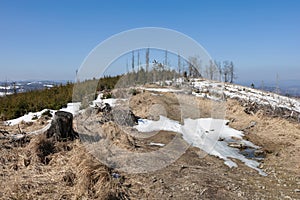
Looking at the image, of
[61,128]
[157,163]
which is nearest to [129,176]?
[157,163]

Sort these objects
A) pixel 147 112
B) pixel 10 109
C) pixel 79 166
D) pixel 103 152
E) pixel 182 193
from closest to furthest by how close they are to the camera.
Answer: pixel 182 193 → pixel 79 166 → pixel 103 152 → pixel 147 112 → pixel 10 109

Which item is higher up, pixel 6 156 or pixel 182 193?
pixel 6 156

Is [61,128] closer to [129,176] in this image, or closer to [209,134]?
[129,176]

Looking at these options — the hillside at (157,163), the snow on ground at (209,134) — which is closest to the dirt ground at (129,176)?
the hillside at (157,163)

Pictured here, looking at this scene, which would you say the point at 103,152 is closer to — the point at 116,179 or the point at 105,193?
the point at 116,179

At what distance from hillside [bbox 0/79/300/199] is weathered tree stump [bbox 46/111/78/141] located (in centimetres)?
21

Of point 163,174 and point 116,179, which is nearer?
point 116,179

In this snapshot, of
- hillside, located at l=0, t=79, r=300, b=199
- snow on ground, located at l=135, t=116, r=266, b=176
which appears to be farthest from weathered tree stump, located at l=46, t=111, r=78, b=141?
snow on ground, located at l=135, t=116, r=266, b=176

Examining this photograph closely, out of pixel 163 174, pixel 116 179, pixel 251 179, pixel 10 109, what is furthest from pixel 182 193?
pixel 10 109

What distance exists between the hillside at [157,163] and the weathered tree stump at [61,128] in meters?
0.21

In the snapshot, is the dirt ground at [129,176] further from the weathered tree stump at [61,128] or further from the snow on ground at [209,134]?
the snow on ground at [209,134]

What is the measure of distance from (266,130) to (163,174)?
6250mm

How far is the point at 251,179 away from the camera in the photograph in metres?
4.79

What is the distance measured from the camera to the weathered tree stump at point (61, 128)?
5.65 metres
